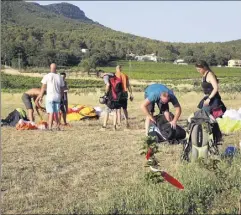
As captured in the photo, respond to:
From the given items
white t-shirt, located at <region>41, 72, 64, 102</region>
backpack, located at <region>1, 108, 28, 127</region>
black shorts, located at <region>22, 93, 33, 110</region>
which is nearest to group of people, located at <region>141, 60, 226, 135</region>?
white t-shirt, located at <region>41, 72, 64, 102</region>

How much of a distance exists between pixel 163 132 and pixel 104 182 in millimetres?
2532

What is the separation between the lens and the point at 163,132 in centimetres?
796

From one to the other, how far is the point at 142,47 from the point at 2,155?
9902 cm

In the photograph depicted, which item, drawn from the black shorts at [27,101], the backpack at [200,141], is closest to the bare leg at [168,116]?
the backpack at [200,141]

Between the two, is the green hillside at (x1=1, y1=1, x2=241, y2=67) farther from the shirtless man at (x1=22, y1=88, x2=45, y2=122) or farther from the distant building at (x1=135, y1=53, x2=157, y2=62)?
the shirtless man at (x1=22, y1=88, x2=45, y2=122)

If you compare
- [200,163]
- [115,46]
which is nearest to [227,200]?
[200,163]

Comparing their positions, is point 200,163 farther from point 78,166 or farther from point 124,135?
point 124,135

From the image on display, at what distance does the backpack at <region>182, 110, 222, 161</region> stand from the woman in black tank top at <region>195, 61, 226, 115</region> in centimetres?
161

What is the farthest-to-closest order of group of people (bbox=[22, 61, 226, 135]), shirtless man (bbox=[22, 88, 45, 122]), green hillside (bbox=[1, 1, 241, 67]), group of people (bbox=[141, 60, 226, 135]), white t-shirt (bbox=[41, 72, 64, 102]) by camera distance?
green hillside (bbox=[1, 1, 241, 67]) < shirtless man (bbox=[22, 88, 45, 122]) < white t-shirt (bbox=[41, 72, 64, 102]) < group of people (bbox=[22, 61, 226, 135]) < group of people (bbox=[141, 60, 226, 135])

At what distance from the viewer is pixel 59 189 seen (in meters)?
5.30

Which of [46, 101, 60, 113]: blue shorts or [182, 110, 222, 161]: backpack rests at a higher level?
[182, 110, 222, 161]: backpack

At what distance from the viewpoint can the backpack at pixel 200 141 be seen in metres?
6.40

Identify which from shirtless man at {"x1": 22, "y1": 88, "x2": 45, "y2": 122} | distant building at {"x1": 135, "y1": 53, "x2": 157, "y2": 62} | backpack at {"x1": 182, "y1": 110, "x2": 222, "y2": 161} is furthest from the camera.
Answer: distant building at {"x1": 135, "y1": 53, "x2": 157, "y2": 62}

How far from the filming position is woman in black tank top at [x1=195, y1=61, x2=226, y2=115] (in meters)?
8.32
